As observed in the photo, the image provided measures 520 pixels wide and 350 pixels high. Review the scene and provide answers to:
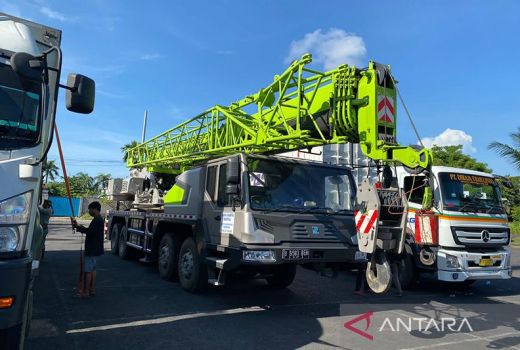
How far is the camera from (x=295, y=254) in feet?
19.9

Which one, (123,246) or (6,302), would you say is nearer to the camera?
(6,302)

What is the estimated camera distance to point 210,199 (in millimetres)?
7305

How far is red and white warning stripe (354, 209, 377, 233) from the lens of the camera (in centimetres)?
529

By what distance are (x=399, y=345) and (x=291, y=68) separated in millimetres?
4429

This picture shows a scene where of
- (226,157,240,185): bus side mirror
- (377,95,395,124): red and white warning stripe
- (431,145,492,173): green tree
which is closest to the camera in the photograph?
(377,95,395,124): red and white warning stripe

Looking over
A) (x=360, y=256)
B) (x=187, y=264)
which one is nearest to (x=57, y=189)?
(x=187, y=264)

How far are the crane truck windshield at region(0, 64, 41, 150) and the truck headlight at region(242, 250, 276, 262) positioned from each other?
3.19 metres

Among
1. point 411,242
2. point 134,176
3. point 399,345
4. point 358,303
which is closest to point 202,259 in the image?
point 358,303

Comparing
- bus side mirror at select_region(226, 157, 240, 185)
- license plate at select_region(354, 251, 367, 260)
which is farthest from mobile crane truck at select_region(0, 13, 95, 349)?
license plate at select_region(354, 251, 367, 260)

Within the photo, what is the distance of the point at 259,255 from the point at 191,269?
203 centimetres

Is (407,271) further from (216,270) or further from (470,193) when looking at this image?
(216,270)

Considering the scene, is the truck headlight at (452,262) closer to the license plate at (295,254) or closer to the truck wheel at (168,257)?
the license plate at (295,254)

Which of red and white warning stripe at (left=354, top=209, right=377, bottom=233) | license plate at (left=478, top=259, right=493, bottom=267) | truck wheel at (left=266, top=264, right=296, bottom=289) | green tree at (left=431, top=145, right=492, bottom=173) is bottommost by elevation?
truck wheel at (left=266, top=264, right=296, bottom=289)

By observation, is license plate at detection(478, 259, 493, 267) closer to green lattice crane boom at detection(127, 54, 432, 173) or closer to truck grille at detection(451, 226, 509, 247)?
truck grille at detection(451, 226, 509, 247)
